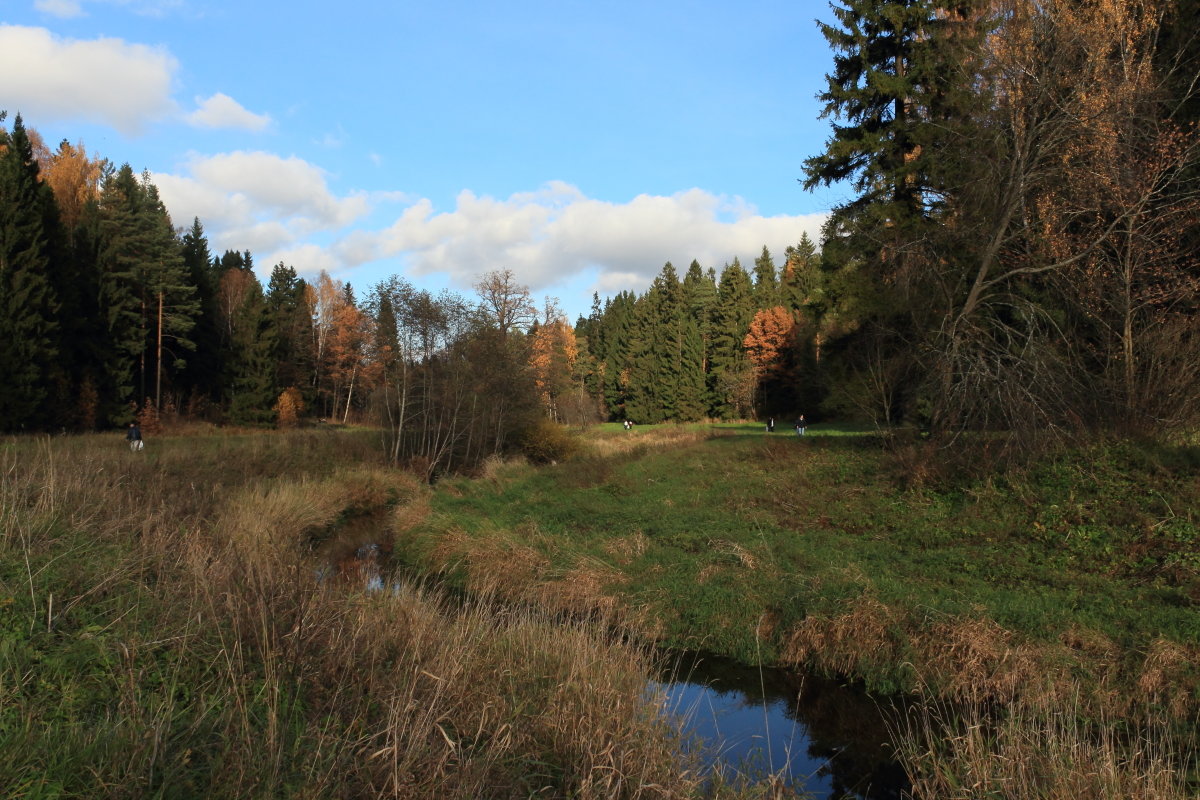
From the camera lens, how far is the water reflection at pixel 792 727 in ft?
21.2

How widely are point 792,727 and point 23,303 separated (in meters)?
35.1

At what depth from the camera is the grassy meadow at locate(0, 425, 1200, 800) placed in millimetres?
3973

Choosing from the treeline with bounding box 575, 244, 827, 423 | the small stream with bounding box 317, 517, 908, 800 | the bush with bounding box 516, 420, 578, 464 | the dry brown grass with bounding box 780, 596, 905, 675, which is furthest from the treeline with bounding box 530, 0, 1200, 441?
the treeline with bounding box 575, 244, 827, 423

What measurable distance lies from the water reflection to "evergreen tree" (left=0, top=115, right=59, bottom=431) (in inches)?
1268

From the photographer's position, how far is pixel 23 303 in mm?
29812

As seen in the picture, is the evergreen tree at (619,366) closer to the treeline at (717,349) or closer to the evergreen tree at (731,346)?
the treeline at (717,349)

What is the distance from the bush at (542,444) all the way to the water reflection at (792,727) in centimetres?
2207

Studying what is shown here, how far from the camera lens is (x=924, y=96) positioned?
19.7 metres

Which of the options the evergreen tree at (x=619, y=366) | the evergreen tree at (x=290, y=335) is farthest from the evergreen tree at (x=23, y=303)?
the evergreen tree at (x=619, y=366)

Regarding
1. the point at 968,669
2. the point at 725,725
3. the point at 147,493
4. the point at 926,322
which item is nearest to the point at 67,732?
the point at 725,725

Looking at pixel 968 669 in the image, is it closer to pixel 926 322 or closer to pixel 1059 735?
pixel 1059 735

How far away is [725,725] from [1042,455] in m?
9.71

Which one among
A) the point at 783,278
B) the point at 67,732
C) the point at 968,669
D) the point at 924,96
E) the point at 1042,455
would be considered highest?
the point at 783,278

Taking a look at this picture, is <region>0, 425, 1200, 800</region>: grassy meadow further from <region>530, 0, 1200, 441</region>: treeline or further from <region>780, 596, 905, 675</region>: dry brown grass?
<region>530, 0, 1200, 441</region>: treeline
